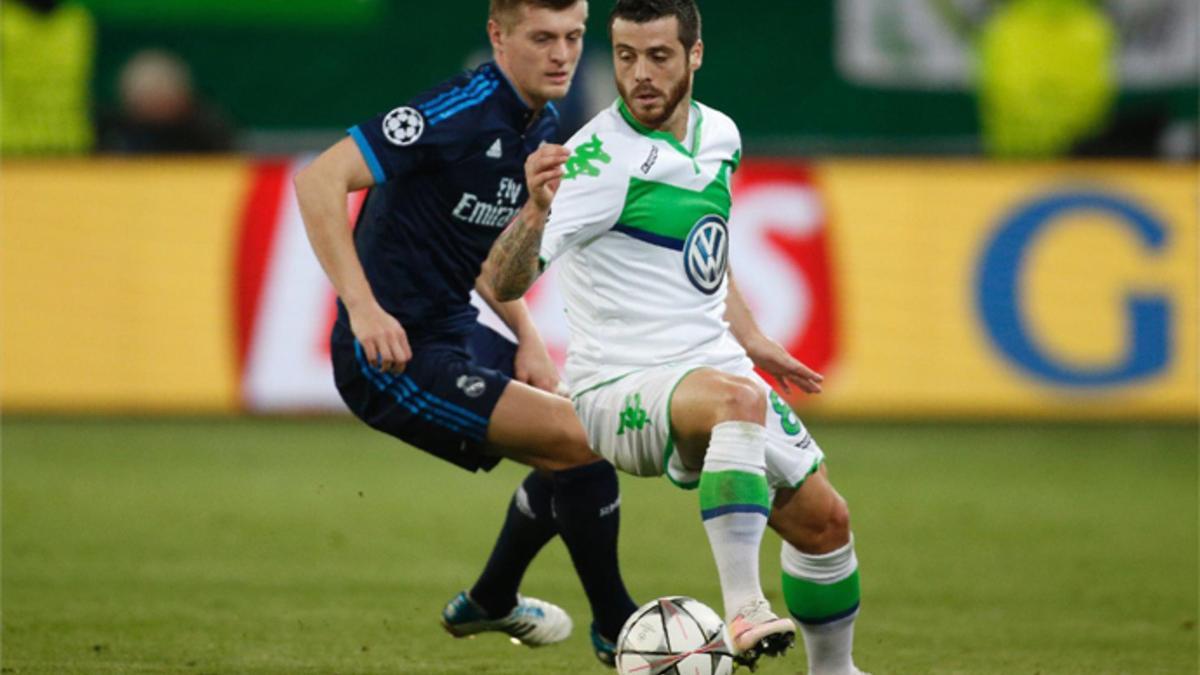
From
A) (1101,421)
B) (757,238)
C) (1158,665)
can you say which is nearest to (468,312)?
(1158,665)

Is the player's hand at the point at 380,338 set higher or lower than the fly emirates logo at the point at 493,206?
lower

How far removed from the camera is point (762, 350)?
5.90 meters

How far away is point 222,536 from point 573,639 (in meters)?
2.33

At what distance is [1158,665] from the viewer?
6.01 m

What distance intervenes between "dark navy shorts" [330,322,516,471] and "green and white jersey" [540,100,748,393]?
1.70 feet

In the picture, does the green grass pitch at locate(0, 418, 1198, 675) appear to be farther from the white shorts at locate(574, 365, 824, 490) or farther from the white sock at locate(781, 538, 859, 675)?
the white shorts at locate(574, 365, 824, 490)

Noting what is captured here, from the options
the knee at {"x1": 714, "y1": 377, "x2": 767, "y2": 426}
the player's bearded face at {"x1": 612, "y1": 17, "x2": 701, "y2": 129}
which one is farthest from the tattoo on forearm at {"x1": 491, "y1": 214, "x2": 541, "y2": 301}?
the knee at {"x1": 714, "y1": 377, "x2": 767, "y2": 426}

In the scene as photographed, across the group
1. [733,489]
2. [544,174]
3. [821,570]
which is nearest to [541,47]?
[544,174]

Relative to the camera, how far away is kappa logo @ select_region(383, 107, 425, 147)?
5.84 metres

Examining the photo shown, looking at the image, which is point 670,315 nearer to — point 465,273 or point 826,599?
point 826,599

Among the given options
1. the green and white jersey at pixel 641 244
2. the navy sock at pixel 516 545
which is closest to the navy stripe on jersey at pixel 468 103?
the green and white jersey at pixel 641 244

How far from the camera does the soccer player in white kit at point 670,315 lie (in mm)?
5254

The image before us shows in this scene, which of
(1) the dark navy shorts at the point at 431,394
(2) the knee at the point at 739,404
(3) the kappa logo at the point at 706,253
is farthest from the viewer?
(1) the dark navy shorts at the point at 431,394

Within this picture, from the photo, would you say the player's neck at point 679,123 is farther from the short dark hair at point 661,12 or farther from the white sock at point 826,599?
the white sock at point 826,599
